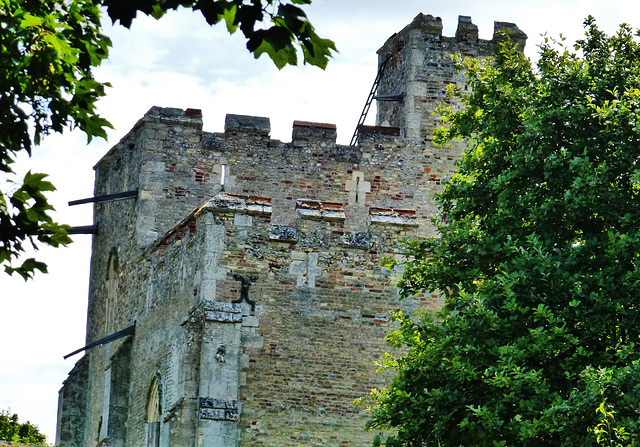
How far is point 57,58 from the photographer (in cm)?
1082

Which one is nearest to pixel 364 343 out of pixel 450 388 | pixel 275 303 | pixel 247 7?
pixel 275 303

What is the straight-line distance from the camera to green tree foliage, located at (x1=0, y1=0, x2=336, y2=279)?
8539mm

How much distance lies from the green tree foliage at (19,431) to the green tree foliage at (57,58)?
A: 111ft

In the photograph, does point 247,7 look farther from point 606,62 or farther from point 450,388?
point 606,62

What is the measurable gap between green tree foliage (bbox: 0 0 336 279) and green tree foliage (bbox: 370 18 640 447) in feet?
22.0

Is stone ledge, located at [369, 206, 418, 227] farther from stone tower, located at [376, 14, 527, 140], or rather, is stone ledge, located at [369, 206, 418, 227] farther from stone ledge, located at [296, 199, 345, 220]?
stone tower, located at [376, 14, 527, 140]

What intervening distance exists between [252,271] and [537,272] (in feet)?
16.8

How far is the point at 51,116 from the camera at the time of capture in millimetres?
11148

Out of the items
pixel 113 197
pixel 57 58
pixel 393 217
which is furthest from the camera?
pixel 113 197

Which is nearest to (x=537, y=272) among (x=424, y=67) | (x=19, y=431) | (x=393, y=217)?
(x=393, y=217)

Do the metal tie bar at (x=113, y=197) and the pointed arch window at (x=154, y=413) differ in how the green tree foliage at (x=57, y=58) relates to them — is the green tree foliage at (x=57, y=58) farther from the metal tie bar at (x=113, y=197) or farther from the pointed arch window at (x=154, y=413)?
the metal tie bar at (x=113, y=197)

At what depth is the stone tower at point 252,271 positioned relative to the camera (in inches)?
773

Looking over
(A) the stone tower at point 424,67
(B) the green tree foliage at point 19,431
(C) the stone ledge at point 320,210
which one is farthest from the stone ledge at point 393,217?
(B) the green tree foliage at point 19,431

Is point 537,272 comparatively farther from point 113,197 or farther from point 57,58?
point 113,197
